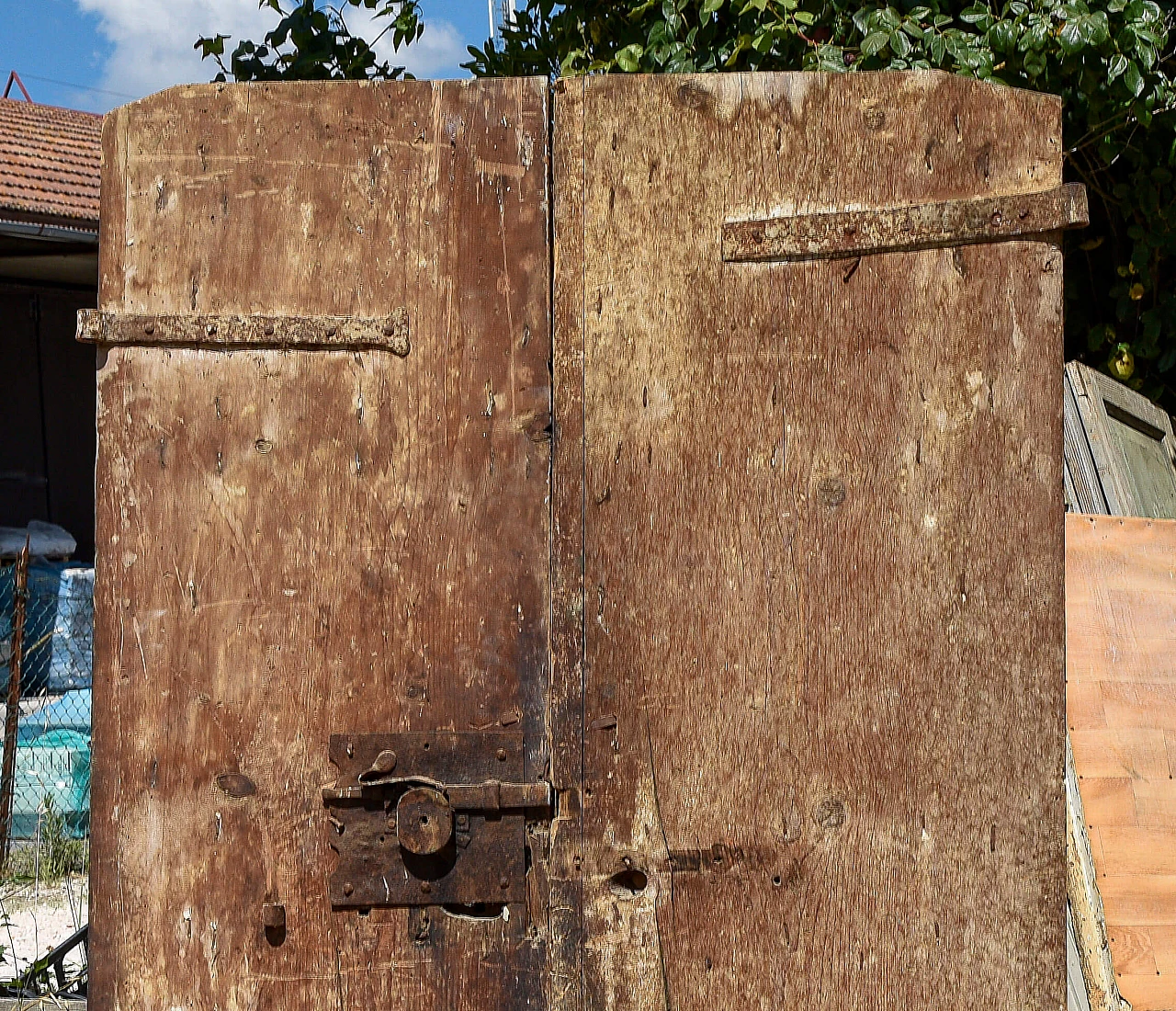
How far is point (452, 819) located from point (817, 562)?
2.23 feet

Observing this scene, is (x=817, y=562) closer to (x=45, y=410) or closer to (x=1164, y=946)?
(x=1164, y=946)

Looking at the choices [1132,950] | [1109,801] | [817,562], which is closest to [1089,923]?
[1132,950]

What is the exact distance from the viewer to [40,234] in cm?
658

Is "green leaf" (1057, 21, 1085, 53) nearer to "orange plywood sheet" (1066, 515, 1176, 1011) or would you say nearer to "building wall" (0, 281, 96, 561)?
"orange plywood sheet" (1066, 515, 1176, 1011)

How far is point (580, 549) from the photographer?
162cm

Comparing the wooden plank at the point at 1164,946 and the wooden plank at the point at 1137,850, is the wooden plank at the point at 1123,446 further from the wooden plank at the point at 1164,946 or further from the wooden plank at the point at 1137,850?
the wooden plank at the point at 1164,946

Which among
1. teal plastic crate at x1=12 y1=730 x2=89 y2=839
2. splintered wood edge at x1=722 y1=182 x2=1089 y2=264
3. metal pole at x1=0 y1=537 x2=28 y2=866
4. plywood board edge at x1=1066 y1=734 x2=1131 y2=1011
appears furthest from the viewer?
teal plastic crate at x1=12 y1=730 x2=89 y2=839

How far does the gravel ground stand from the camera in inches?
142

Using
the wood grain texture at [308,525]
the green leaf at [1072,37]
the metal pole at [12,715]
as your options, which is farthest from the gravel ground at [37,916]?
the green leaf at [1072,37]

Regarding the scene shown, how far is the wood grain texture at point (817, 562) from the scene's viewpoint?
1591 mm

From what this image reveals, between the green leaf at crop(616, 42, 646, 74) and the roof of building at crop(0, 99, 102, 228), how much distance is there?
16.9ft

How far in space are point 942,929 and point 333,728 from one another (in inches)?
38.4

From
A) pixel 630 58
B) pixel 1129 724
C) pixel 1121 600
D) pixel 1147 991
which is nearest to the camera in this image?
pixel 1147 991

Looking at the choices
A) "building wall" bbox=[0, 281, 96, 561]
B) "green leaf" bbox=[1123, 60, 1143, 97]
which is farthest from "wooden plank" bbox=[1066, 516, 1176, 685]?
"building wall" bbox=[0, 281, 96, 561]
